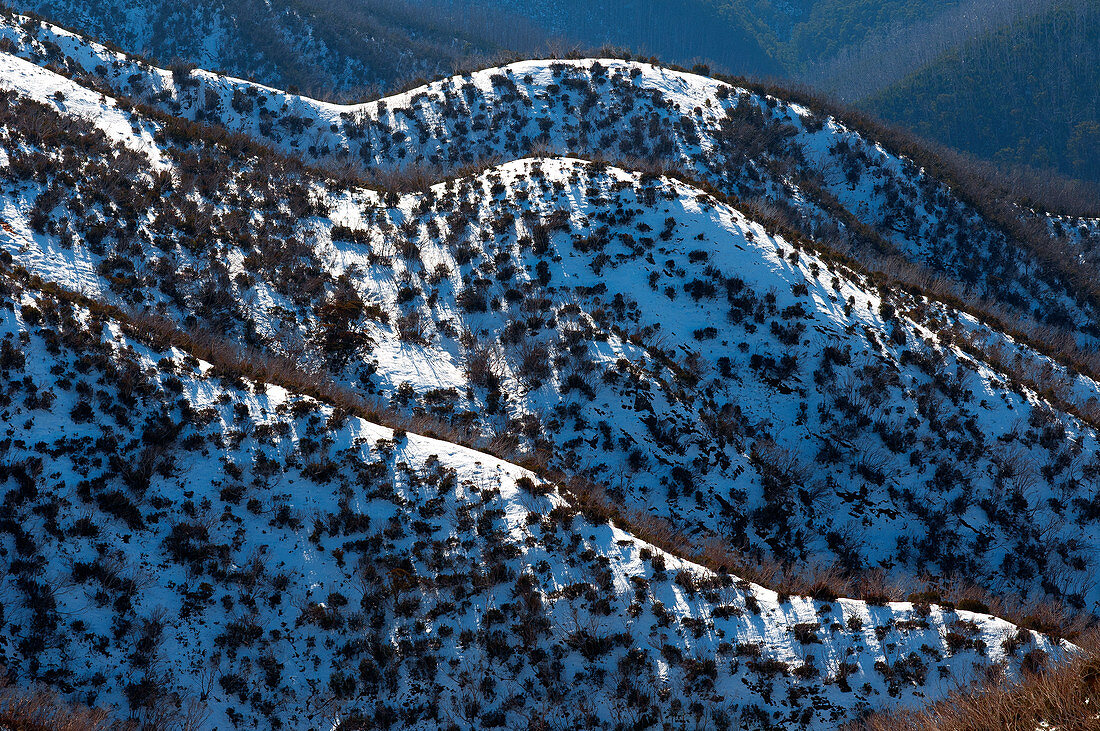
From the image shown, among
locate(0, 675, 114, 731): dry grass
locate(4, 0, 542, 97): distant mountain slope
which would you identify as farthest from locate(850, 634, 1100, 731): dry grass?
locate(4, 0, 542, 97): distant mountain slope

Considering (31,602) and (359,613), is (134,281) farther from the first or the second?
(359,613)

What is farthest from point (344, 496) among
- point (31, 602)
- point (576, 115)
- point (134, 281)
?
point (576, 115)

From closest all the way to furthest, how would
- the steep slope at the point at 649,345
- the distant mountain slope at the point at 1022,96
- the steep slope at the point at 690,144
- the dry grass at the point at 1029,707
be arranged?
the dry grass at the point at 1029,707
the steep slope at the point at 649,345
the steep slope at the point at 690,144
the distant mountain slope at the point at 1022,96

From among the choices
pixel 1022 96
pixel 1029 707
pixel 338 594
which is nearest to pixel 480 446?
pixel 338 594

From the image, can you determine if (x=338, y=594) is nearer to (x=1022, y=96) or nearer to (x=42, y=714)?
(x=42, y=714)

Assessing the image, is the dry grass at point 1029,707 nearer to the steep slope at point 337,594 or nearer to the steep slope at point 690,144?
the steep slope at point 337,594

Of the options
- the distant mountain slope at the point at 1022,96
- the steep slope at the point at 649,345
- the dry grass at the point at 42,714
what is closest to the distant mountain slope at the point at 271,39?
the steep slope at the point at 649,345

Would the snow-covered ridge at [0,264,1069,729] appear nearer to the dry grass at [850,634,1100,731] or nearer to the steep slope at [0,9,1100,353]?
the dry grass at [850,634,1100,731]
